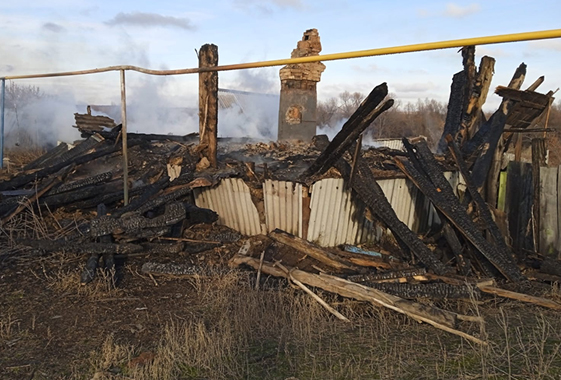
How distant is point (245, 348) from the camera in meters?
4.52

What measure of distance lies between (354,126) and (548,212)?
393 cm

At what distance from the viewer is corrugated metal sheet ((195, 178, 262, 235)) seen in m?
8.61

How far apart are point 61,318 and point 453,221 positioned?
547 centimetres

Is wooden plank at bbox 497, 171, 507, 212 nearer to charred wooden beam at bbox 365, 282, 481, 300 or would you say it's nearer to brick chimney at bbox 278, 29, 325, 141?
charred wooden beam at bbox 365, 282, 481, 300

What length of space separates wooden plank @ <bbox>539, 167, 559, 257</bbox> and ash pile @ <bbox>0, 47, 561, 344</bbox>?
17 cm

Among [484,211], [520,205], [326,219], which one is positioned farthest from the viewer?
[520,205]

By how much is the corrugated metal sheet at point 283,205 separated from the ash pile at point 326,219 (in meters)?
0.02

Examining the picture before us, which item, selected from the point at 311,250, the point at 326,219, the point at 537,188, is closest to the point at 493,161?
the point at 537,188

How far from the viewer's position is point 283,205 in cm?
→ 815

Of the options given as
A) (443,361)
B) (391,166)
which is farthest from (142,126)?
(443,361)

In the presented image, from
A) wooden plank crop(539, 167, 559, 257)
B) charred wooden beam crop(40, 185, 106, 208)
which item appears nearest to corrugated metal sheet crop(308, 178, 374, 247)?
wooden plank crop(539, 167, 559, 257)

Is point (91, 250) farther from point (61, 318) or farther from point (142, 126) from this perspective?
point (142, 126)

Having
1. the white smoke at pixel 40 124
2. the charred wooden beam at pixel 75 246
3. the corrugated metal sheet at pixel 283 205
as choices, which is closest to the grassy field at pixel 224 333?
the charred wooden beam at pixel 75 246

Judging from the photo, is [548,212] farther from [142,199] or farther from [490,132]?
[142,199]
